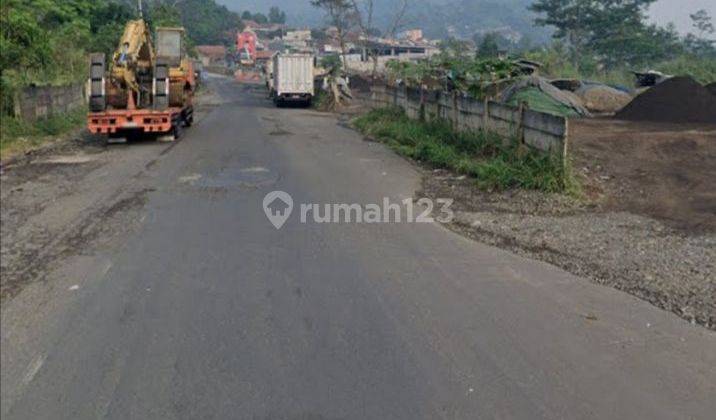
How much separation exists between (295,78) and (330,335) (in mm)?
31835

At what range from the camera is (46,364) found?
4.77 m

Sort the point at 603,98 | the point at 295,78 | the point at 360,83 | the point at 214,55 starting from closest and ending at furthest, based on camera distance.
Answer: the point at 603,98 < the point at 295,78 < the point at 360,83 < the point at 214,55

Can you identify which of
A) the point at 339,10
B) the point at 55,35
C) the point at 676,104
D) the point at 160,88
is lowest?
the point at 676,104

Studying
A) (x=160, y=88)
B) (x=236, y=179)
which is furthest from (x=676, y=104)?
(x=160, y=88)

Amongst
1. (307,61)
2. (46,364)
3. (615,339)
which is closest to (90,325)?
(46,364)

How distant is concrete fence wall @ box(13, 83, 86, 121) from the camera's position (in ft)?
57.9

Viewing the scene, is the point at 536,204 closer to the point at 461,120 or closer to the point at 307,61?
the point at 461,120

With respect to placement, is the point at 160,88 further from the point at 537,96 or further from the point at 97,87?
the point at 537,96

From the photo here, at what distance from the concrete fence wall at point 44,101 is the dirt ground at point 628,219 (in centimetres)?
1094

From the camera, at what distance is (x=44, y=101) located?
63.8 feet

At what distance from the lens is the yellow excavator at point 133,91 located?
1683 centimetres

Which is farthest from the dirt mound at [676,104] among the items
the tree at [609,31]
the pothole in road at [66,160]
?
the tree at [609,31]

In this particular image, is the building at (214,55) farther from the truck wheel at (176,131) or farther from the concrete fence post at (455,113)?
the concrete fence post at (455,113)

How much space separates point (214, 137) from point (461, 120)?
24.1ft
